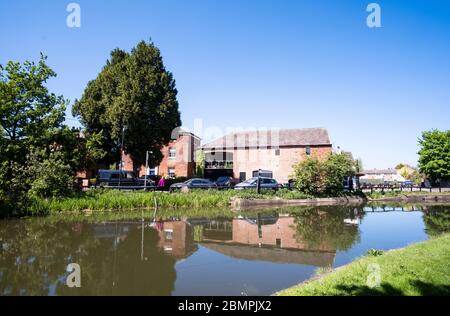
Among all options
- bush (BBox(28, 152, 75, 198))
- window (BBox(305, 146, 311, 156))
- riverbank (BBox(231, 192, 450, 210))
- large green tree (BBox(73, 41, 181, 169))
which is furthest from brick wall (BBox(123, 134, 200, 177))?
bush (BBox(28, 152, 75, 198))

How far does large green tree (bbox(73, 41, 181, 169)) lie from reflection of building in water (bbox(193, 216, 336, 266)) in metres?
15.9

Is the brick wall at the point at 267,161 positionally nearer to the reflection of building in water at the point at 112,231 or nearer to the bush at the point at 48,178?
the bush at the point at 48,178

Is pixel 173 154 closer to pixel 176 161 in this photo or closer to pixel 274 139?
pixel 176 161

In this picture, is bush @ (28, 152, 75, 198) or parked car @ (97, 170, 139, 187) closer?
bush @ (28, 152, 75, 198)

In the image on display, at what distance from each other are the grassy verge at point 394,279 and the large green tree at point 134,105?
2424 centimetres

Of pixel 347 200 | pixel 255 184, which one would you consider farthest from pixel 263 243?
pixel 347 200

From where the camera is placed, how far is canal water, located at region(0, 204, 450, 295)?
6301mm

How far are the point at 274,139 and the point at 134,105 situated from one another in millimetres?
21380

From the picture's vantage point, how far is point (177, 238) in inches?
441

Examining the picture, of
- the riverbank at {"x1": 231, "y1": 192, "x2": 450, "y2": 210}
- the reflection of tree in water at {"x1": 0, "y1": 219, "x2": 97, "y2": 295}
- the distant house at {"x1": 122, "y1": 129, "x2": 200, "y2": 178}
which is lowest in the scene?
the riverbank at {"x1": 231, "y1": 192, "x2": 450, "y2": 210}

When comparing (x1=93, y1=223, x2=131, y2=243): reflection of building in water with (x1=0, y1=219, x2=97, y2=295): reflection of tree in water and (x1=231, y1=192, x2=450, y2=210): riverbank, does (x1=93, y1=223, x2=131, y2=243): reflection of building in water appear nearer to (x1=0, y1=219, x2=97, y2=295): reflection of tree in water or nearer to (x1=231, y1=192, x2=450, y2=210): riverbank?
(x1=0, y1=219, x2=97, y2=295): reflection of tree in water

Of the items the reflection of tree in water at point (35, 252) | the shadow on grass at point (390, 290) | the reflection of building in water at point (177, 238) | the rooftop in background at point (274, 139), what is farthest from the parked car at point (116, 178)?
the shadow on grass at point (390, 290)

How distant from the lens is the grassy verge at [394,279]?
527cm

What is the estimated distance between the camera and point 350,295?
509cm
